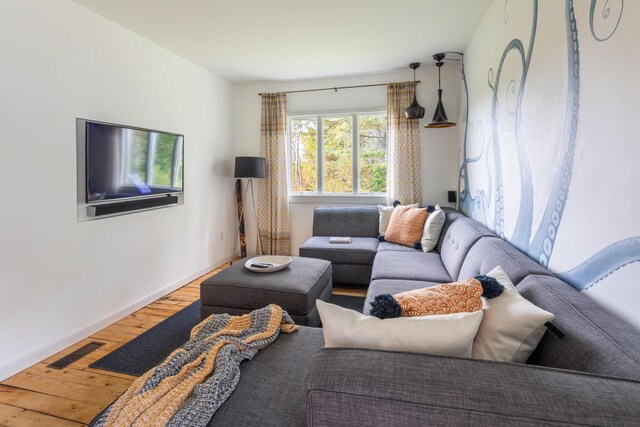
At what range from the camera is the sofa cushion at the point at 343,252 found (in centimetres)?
346

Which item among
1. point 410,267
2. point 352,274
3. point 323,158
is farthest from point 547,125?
point 323,158

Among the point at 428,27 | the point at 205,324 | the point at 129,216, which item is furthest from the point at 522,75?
the point at 129,216

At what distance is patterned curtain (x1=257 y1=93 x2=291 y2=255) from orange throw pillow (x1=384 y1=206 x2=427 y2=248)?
1550mm

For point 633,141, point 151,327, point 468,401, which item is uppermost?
point 633,141

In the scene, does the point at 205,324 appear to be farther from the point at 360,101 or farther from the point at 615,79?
the point at 360,101

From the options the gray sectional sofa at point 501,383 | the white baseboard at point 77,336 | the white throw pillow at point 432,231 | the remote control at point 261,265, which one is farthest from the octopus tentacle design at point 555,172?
the white baseboard at point 77,336

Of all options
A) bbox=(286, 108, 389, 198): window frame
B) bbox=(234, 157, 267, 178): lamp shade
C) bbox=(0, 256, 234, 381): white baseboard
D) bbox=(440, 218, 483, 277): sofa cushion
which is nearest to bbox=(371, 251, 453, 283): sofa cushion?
bbox=(440, 218, 483, 277): sofa cushion

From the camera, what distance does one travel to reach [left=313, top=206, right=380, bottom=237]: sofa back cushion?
403 cm

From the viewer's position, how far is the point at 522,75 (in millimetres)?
2010

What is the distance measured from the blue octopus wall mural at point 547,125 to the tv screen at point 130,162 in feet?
9.60

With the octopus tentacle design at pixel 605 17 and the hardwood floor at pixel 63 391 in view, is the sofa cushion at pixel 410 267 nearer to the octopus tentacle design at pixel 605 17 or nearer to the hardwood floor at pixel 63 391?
the octopus tentacle design at pixel 605 17

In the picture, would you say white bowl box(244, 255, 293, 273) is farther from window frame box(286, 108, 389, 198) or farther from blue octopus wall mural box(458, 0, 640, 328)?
window frame box(286, 108, 389, 198)

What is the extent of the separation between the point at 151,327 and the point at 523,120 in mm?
3048

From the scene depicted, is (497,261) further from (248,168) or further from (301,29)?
(248,168)
